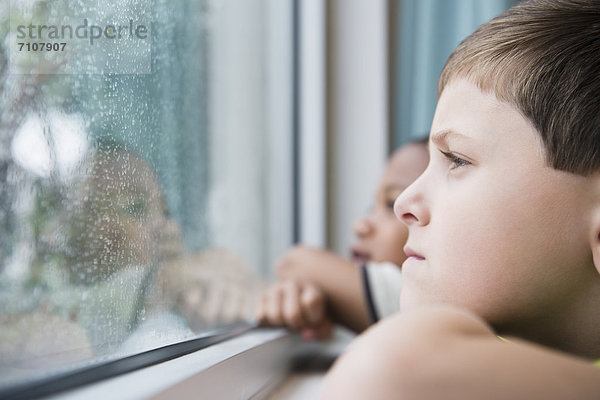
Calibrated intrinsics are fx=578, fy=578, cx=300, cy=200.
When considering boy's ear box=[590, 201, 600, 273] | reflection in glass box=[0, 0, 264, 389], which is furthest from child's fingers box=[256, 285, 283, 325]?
boy's ear box=[590, 201, 600, 273]

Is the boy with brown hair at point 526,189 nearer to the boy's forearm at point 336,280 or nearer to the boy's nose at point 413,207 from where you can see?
the boy's nose at point 413,207

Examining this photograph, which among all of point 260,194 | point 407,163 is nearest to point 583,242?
point 407,163

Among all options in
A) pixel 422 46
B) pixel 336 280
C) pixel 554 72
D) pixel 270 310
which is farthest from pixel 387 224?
pixel 554 72

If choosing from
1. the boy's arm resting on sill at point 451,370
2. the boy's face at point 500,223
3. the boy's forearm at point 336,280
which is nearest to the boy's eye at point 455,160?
the boy's face at point 500,223

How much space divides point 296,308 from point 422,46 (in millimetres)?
736

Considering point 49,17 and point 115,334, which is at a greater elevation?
point 49,17

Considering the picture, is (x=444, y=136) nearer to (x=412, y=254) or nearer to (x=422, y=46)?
(x=412, y=254)

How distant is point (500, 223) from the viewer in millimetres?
408

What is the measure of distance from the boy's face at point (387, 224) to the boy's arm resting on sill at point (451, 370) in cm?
64

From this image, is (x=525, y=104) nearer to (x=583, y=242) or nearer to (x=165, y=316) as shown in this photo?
(x=583, y=242)

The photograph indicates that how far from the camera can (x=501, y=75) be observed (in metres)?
0.43

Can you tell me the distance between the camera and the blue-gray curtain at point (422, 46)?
1.19 meters

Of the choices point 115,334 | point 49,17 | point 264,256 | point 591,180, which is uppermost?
point 49,17

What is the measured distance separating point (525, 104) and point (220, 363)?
31 centimetres
